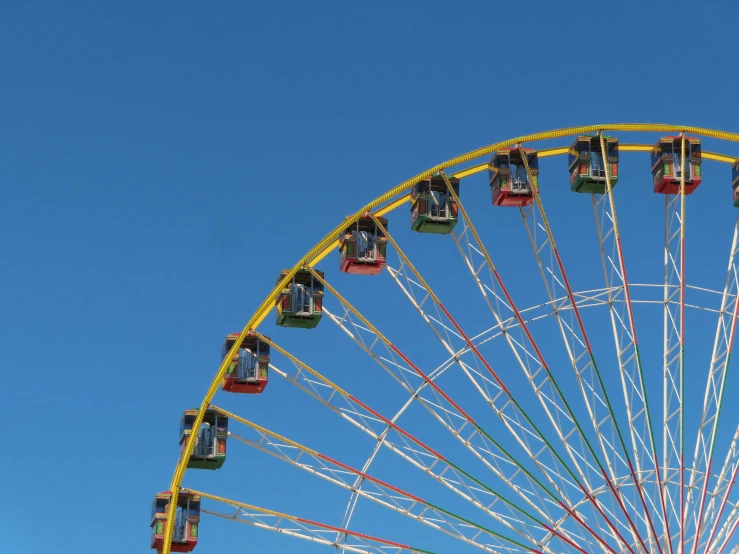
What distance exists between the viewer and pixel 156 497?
4631 cm

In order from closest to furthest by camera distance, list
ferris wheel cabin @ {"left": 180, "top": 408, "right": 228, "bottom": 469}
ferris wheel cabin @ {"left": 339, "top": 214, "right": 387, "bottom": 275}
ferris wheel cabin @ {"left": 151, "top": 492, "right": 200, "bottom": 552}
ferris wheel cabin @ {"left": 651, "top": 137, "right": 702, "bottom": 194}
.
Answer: ferris wheel cabin @ {"left": 151, "top": 492, "right": 200, "bottom": 552}
ferris wheel cabin @ {"left": 180, "top": 408, "right": 228, "bottom": 469}
ferris wheel cabin @ {"left": 339, "top": 214, "right": 387, "bottom": 275}
ferris wheel cabin @ {"left": 651, "top": 137, "right": 702, "bottom": 194}

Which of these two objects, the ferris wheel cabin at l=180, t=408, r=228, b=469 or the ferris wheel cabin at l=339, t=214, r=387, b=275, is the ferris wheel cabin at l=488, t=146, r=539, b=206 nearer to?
the ferris wheel cabin at l=339, t=214, r=387, b=275

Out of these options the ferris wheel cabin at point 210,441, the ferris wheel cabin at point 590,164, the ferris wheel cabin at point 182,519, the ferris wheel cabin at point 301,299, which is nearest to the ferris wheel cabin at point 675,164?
the ferris wheel cabin at point 590,164

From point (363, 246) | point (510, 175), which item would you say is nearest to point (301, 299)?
point (363, 246)

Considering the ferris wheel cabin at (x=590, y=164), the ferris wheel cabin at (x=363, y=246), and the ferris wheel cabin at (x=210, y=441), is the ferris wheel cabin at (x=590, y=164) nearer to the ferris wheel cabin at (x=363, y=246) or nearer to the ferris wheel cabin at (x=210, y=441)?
the ferris wheel cabin at (x=363, y=246)

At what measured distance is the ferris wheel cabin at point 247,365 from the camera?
47.9m

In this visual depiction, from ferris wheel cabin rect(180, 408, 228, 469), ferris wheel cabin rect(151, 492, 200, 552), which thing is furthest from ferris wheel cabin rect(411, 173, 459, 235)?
ferris wheel cabin rect(151, 492, 200, 552)

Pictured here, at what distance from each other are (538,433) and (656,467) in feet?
10.2

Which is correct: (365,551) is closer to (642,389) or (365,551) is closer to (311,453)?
(311,453)

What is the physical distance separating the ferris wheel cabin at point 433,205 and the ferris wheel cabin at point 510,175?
4.07 feet

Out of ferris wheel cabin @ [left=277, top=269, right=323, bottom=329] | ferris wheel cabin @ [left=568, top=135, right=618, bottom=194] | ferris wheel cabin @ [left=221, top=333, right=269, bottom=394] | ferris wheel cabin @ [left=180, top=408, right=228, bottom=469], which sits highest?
ferris wheel cabin @ [left=568, top=135, right=618, bottom=194]

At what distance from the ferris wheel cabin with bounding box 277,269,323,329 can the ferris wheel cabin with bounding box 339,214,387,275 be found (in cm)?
92

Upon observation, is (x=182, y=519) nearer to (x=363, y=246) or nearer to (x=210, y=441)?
(x=210, y=441)

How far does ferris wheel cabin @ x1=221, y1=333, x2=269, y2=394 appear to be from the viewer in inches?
1885
